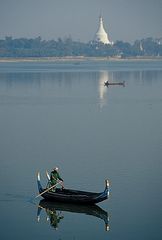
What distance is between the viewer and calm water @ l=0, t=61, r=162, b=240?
23.6 meters

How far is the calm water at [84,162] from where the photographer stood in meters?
23.6

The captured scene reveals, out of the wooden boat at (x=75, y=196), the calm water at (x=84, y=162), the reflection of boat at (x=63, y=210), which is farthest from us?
the wooden boat at (x=75, y=196)

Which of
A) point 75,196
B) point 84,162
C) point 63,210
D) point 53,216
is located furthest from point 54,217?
point 84,162

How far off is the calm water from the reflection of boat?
0.11 ft

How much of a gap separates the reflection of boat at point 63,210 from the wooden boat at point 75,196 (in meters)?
0.19

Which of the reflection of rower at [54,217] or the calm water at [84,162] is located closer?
the calm water at [84,162]

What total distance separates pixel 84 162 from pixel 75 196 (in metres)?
6.99

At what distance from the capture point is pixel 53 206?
2570cm

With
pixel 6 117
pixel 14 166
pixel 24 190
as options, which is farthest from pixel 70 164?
pixel 6 117

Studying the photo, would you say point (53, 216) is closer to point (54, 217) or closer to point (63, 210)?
point (54, 217)

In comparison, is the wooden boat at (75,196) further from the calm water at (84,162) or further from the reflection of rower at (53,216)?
the reflection of rower at (53,216)

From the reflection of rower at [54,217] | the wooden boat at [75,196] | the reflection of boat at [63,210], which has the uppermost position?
the wooden boat at [75,196]

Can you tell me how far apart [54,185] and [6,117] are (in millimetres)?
24046

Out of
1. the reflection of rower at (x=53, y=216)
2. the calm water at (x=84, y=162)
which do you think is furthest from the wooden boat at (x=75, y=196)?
the reflection of rower at (x=53, y=216)
